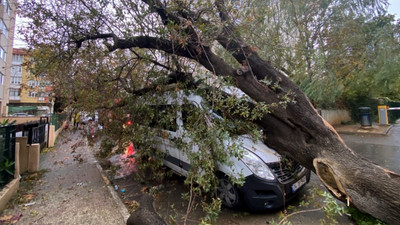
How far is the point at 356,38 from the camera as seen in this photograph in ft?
25.8

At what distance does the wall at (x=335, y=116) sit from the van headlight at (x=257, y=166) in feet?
39.2

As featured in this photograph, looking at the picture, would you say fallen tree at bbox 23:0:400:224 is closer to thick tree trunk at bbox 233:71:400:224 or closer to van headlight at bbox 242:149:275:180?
thick tree trunk at bbox 233:71:400:224

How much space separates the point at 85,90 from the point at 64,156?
4.07 meters

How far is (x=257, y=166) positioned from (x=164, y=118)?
188 cm

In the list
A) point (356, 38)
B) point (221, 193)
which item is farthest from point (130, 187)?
point (356, 38)

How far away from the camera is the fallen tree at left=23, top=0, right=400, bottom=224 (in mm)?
2949

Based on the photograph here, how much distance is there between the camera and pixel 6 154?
4.34 meters

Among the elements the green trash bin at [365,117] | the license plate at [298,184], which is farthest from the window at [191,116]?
the green trash bin at [365,117]

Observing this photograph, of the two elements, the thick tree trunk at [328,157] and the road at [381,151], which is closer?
the thick tree trunk at [328,157]

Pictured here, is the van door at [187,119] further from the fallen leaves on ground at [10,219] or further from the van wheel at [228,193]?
the fallen leaves on ground at [10,219]

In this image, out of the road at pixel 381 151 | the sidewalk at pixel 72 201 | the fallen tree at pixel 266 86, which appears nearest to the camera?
the fallen tree at pixel 266 86

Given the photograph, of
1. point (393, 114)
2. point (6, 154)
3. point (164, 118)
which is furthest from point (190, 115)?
point (393, 114)

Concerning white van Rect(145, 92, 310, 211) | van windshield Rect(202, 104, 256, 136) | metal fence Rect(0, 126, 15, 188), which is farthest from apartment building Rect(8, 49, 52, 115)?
van windshield Rect(202, 104, 256, 136)

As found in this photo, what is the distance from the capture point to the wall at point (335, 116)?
45.3ft
